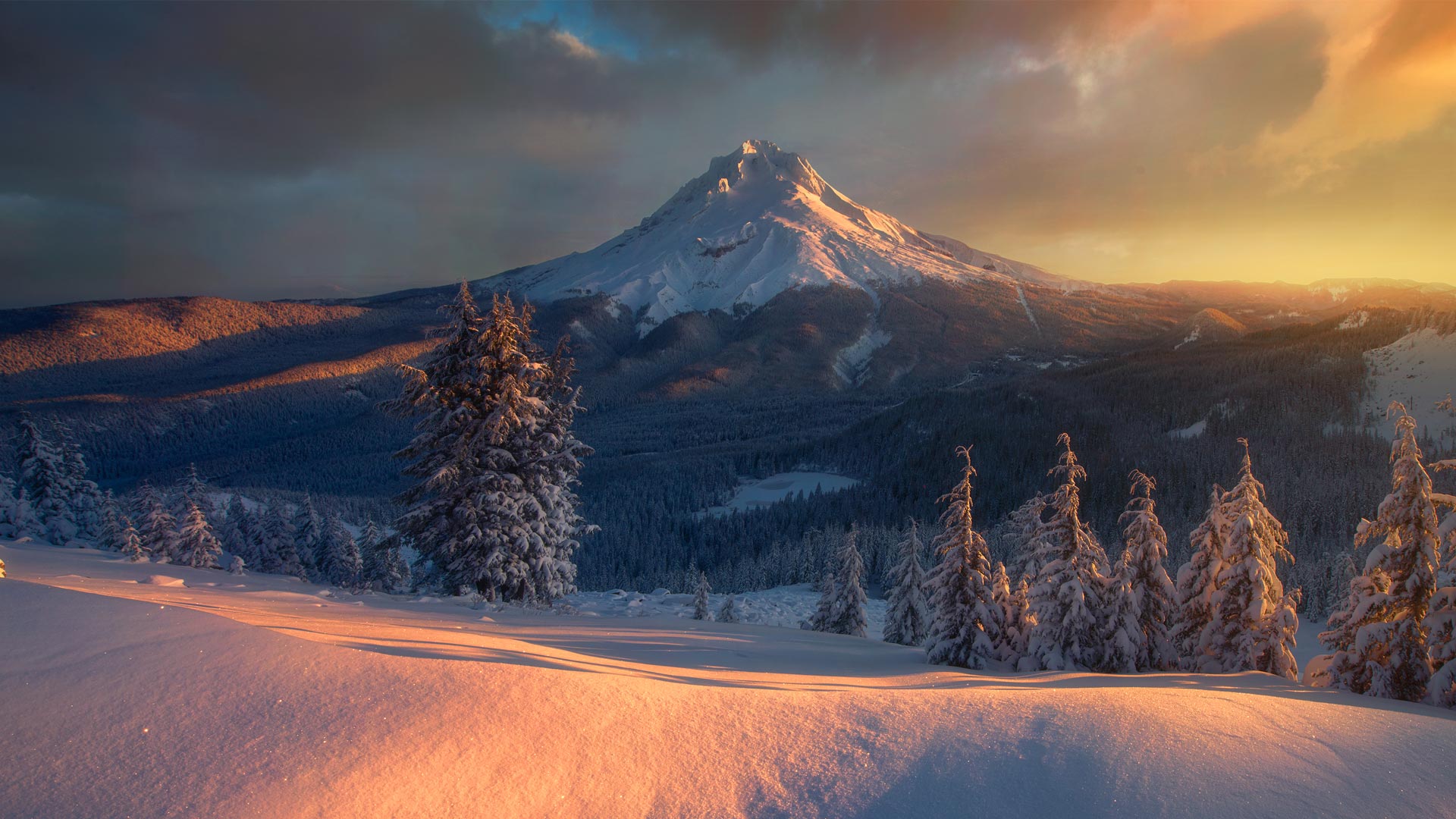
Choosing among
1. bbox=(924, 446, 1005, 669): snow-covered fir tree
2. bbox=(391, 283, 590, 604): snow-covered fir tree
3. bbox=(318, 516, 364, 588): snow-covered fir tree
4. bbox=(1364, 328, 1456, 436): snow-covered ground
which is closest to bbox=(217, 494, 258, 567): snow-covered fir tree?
bbox=(318, 516, 364, 588): snow-covered fir tree

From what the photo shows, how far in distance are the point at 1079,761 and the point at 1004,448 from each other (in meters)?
126

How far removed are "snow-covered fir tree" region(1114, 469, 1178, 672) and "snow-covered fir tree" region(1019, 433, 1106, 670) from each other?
1045 mm

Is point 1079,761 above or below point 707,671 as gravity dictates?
above

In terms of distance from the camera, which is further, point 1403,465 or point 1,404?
point 1,404

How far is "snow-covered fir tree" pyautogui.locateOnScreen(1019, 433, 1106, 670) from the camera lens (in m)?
14.2

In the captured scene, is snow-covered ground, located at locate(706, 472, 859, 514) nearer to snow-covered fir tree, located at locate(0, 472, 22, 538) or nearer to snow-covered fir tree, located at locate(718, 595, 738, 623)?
snow-covered fir tree, located at locate(718, 595, 738, 623)

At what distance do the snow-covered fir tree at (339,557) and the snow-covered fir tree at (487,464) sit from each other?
31286 millimetres

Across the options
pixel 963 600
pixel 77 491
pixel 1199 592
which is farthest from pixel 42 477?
pixel 1199 592

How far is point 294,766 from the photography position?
4.27 meters

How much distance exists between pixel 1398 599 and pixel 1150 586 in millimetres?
4939

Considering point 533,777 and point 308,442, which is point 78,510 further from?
point 308,442

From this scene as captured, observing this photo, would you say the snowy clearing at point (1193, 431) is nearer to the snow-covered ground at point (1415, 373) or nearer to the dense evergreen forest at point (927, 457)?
the dense evergreen forest at point (927, 457)

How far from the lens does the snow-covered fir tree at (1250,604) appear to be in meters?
13.9

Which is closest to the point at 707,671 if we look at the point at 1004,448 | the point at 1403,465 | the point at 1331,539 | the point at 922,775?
the point at 922,775
